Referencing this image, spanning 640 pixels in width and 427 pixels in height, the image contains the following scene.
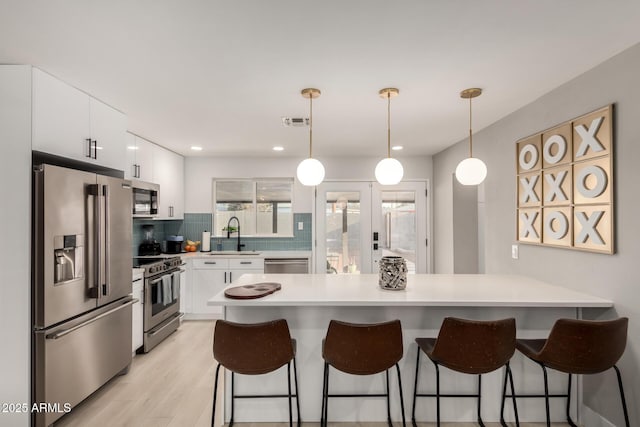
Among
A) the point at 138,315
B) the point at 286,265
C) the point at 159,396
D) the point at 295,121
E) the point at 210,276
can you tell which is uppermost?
the point at 295,121

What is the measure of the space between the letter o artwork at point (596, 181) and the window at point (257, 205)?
3.65m

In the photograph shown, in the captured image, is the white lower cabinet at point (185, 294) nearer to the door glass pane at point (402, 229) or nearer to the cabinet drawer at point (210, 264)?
the cabinet drawer at point (210, 264)

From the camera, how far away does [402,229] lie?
16.6 ft

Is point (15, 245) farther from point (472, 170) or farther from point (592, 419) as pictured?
point (592, 419)

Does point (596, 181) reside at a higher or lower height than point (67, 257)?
higher

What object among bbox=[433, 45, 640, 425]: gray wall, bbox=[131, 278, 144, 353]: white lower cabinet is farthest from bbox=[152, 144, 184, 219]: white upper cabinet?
bbox=[433, 45, 640, 425]: gray wall

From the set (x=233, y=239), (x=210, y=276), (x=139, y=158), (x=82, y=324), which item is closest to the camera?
(x=82, y=324)

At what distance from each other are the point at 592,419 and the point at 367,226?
3316mm

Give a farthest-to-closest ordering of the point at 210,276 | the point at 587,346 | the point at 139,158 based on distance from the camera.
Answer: the point at 210,276, the point at 139,158, the point at 587,346

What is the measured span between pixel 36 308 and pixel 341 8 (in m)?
2.43

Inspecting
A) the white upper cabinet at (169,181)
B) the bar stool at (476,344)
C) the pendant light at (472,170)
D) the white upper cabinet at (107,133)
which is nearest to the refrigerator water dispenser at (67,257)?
the white upper cabinet at (107,133)

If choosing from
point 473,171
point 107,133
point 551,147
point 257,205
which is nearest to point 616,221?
point 551,147

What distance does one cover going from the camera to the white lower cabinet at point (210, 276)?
4418mm

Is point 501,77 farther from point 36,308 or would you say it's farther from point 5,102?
point 36,308
